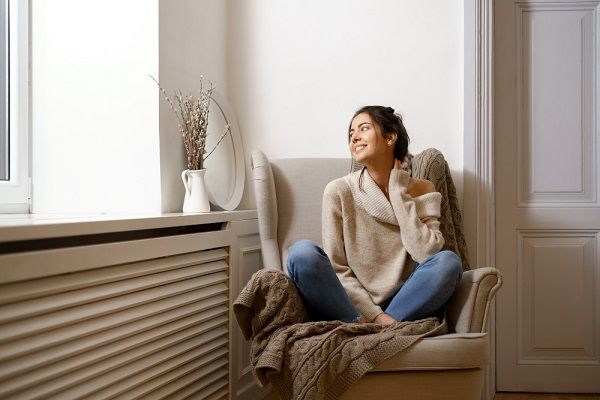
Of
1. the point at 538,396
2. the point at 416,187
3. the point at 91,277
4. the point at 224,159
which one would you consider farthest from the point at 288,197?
the point at 538,396

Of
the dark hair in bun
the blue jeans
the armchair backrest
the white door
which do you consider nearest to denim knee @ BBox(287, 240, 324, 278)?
the blue jeans

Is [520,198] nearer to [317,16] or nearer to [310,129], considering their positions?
[310,129]

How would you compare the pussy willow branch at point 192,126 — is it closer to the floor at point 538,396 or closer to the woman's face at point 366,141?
the woman's face at point 366,141

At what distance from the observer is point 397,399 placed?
80.4 inches

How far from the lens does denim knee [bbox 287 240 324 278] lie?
2158 mm

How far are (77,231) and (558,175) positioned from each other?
2146 mm

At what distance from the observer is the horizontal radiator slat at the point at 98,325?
1.46m

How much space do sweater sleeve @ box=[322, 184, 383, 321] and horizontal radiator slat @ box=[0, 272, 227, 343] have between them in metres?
0.43

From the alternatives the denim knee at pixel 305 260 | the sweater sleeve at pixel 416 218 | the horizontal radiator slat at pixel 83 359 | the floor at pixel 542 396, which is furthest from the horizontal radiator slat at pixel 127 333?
the floor at pixel 542 396

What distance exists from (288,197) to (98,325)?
3.88 feet

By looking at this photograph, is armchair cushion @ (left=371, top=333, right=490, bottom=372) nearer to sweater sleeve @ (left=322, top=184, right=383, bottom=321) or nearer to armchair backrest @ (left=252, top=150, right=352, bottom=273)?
sweater sleeve @ (left=322, top=184, right=383, bottom=321)

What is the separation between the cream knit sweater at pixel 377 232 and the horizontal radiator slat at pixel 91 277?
0.45 metres

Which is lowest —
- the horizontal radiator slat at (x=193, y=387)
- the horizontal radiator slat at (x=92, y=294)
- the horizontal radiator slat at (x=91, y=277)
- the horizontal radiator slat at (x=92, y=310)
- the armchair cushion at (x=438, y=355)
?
the horizontal radiator slat at (x=193, y=387)

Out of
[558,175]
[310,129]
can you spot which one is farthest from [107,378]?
[558,175]
